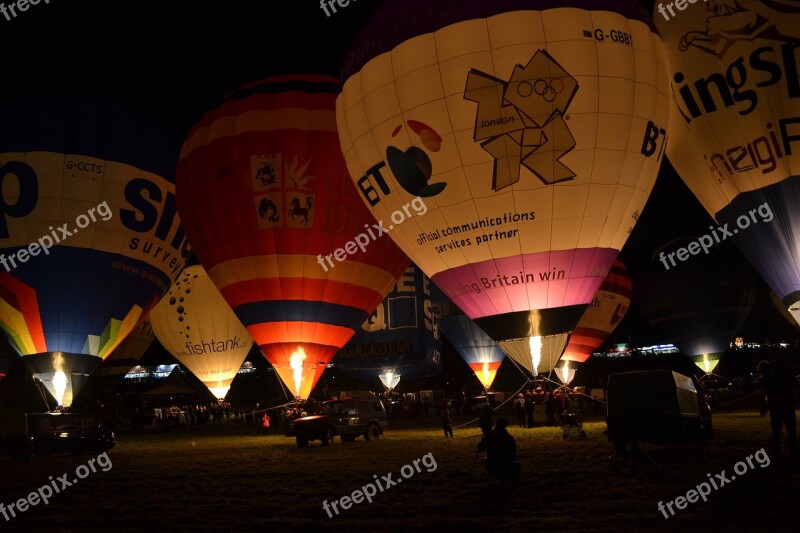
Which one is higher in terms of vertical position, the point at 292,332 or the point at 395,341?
the point at 395,341

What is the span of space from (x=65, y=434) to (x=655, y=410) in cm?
1204

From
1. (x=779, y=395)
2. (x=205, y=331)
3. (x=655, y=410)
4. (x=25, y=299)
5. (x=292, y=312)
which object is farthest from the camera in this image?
(x=205, y=331)

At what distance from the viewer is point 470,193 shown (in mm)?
13180

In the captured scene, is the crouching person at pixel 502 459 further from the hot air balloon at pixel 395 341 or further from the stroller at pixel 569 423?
the hot air balloon at pixel 395 341

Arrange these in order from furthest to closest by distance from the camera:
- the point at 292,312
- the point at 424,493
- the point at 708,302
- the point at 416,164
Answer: the point at 708,302 → the point at 292,312 → the point at 416,164 → the point at 424,493

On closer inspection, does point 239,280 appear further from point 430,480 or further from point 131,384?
point 131,384

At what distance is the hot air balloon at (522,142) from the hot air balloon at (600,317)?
764 inches

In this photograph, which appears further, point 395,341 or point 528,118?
point 395,341

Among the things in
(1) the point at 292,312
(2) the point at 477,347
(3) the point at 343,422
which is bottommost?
(3) the point at 343,422

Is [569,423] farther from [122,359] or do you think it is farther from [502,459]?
[122,359]

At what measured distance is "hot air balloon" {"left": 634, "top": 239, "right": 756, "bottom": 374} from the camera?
108 ft

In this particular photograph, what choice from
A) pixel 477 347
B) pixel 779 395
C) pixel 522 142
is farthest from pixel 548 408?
pixel 477 347

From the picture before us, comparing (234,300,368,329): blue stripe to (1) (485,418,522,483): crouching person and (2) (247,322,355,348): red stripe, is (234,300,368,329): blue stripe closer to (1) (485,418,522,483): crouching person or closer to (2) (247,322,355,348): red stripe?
(2) (247,322,355,348): red stripe

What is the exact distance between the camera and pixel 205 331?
27.2m
